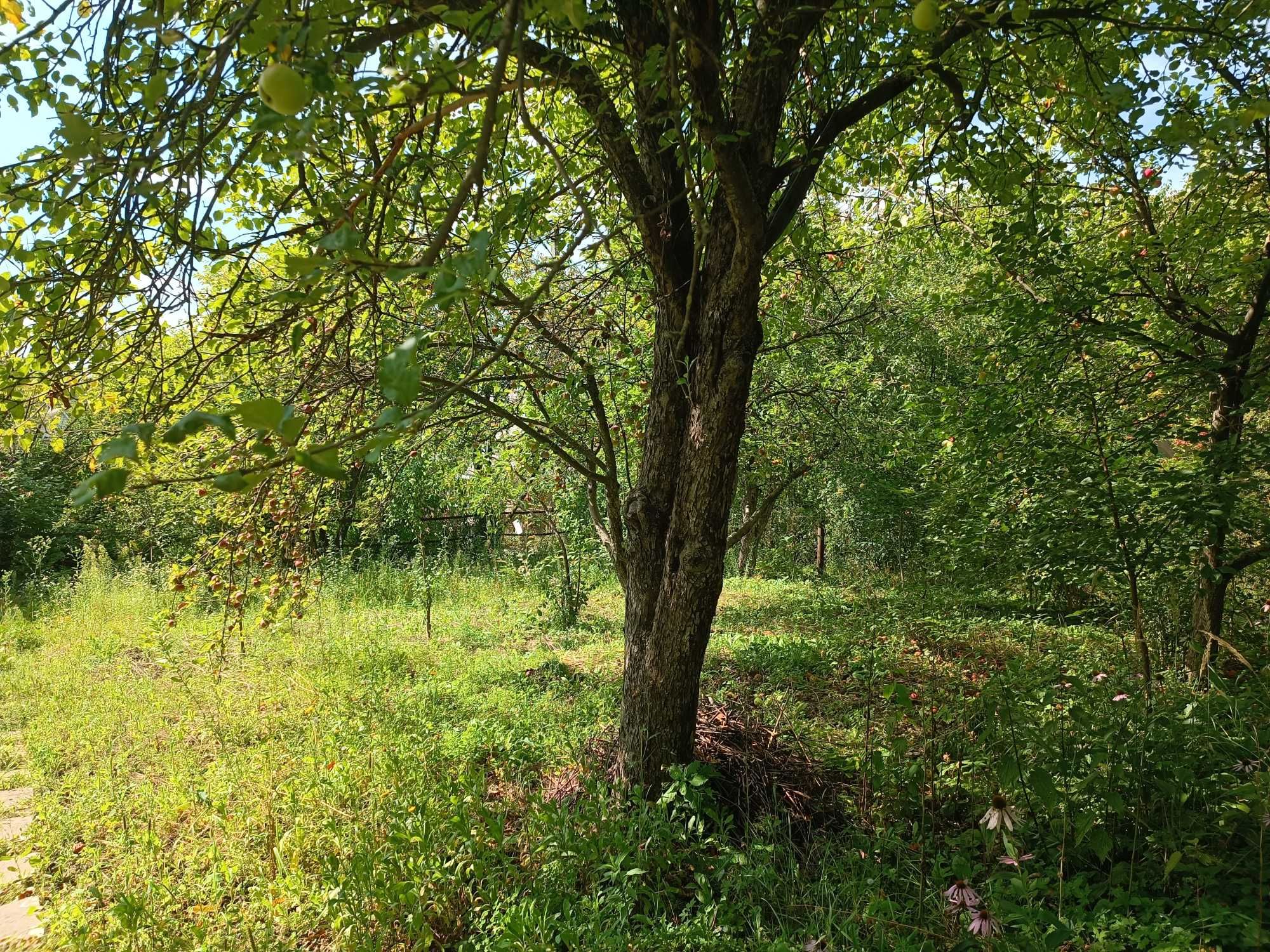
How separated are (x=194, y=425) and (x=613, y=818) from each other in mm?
2591

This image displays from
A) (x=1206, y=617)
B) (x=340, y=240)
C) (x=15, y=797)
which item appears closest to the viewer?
(x=340, y=240)

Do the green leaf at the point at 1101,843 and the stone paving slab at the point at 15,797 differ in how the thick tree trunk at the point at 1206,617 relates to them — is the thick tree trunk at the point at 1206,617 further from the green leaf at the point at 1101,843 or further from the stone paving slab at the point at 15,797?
the stone paving slab at the point at 15,797

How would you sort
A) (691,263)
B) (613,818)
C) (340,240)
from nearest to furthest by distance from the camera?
(340,240)
(613,818)
(691,263)

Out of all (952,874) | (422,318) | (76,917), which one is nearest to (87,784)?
(76,917)

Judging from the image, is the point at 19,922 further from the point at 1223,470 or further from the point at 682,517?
the point at 1223,470

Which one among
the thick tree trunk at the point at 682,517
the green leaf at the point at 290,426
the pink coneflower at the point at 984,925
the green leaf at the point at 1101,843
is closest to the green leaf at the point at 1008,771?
the green leaf at the point at 1101,843

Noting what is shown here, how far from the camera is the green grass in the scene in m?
2.21

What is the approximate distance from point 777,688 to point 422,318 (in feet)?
11.6

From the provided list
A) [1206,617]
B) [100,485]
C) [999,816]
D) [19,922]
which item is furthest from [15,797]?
[1206,617]

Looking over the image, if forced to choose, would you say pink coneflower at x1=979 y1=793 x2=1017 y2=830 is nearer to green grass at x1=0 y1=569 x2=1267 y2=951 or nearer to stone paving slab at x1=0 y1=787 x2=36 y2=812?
green grass at x1=0 y1=569 x2=1267 y2=951

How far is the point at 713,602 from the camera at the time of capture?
2938 mm

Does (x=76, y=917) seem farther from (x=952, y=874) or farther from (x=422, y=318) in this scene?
(x=952, y=874)

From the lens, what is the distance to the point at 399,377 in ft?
2.51

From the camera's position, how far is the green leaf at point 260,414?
0.74 meters
